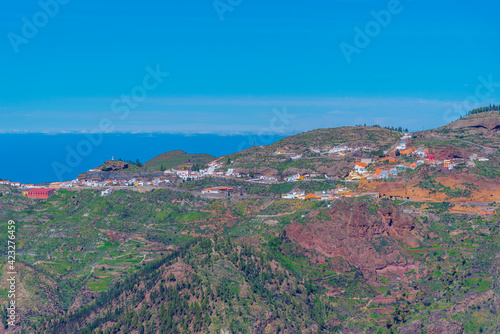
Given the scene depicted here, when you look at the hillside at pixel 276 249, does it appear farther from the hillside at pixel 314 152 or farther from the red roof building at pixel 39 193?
the red roof building at pixel 39 193

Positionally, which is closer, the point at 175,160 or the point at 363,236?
the point at 363,236

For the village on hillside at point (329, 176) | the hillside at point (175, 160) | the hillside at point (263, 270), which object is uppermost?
the hillside at point (175, 160)

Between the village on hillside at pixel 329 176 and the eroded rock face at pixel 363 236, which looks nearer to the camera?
the eroded rock face at pixel 363 236

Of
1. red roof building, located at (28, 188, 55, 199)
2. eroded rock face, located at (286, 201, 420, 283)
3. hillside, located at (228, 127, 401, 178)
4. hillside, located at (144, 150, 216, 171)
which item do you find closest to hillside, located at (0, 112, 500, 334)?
eroded rock face, located at (286, 201, 420, 283)

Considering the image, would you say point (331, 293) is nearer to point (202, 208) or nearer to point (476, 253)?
point (476, 253)

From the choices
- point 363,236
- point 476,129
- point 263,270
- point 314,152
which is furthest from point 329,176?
point 263,270

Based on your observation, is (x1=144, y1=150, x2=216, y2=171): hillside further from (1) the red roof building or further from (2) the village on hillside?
(1) the red roof building

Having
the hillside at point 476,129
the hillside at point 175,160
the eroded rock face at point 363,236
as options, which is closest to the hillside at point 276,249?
the eroded rock face at point 363,236

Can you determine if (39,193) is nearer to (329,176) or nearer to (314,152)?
(329,176)

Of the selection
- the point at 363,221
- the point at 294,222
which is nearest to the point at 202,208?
the point at 294,222
